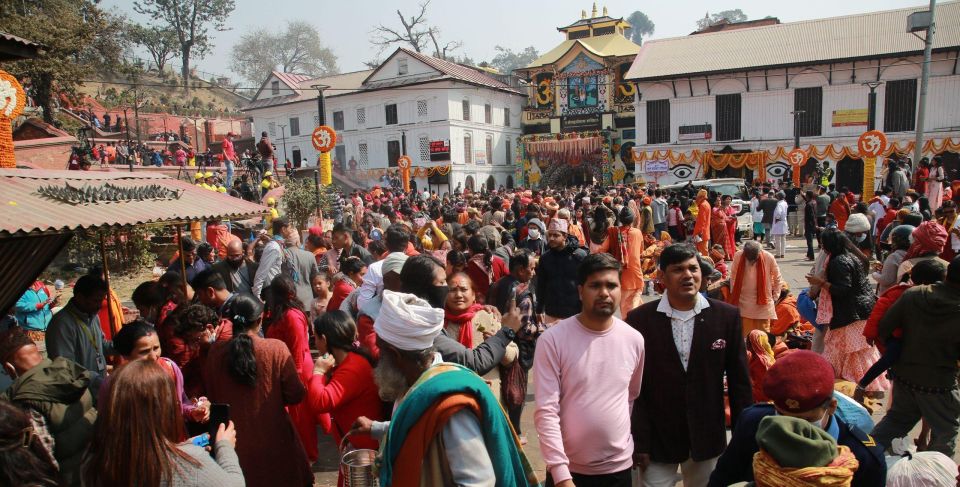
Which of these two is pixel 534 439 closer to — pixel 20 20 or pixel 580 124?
pixel 20 20

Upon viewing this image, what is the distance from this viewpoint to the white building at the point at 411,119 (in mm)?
39562

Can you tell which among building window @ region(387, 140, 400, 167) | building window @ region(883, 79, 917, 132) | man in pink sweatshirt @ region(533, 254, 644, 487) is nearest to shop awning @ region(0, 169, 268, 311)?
man in pink sweatshirt @ region(533, 254, 644, 487)

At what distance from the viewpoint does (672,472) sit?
330cm

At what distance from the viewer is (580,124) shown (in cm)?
4072

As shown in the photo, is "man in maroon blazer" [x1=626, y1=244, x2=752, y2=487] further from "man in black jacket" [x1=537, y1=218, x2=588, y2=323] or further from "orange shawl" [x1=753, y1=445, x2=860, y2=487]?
"man in black jacket" [x1=537, y1=218, x2=588, y2=323]

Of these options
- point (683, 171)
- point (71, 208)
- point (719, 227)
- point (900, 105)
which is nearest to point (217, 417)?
point (71, 208)

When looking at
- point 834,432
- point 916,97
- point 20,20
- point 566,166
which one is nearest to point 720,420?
point 834,432

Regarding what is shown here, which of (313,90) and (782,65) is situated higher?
(313,90)

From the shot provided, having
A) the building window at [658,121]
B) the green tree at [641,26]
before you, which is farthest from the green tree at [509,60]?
the building window at [658,121]

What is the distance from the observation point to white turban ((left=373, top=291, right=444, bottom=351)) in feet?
7.61

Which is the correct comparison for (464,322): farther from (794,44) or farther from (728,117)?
(794,44)

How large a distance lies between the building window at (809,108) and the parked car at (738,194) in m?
12.5

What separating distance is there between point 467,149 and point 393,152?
5.03 metres

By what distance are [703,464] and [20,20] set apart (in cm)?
2695
